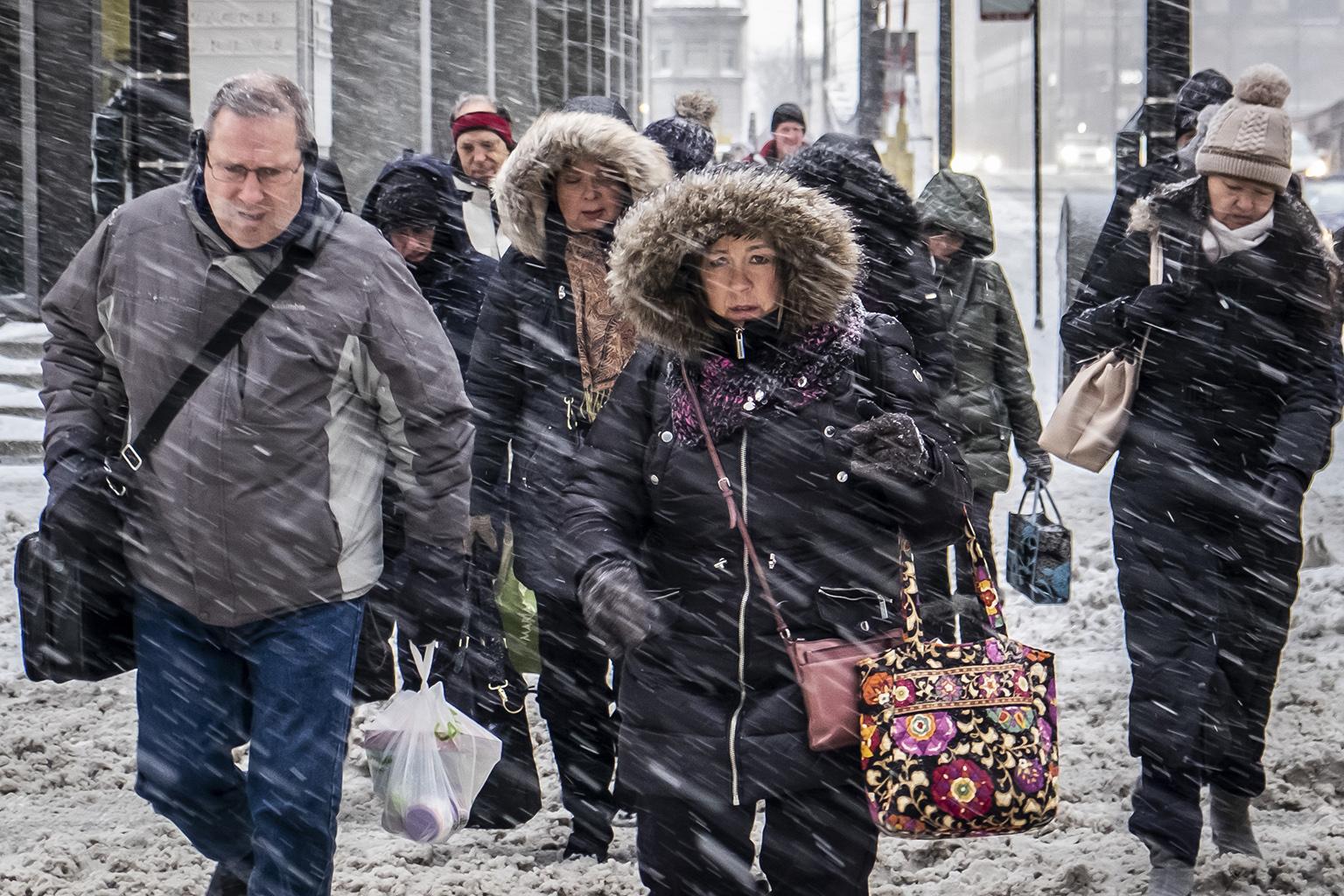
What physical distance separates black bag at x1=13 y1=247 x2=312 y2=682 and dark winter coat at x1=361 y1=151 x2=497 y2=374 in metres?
2.25

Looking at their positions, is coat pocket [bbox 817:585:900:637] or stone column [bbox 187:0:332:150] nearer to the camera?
coat pocket [bbox 817:585:900:637]

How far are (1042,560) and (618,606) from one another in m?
3.60

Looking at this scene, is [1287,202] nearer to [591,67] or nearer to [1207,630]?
[1207,630]

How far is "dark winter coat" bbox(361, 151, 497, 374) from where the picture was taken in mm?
6219

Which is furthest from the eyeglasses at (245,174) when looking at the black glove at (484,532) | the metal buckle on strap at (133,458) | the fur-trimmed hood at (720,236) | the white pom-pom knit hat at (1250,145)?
the white pom-pom knit hat at (1250,145)

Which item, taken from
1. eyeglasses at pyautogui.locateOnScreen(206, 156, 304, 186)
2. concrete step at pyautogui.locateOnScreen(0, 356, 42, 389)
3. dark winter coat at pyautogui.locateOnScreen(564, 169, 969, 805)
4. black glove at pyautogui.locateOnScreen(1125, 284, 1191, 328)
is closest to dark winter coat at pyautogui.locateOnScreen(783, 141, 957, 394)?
black glove at pyautogui.locateOnScreen(1125, 284, 1191, 328)

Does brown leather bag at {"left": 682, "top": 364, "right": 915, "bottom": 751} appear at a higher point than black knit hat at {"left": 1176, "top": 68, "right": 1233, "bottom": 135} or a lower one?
lower

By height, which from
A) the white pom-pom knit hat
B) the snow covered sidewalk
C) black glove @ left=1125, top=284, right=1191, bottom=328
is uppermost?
the white pom-pom knit hat

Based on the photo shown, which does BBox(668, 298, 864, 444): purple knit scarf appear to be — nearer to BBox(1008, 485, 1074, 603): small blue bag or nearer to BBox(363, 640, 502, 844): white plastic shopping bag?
BBox(363, 640, 502, 844): white plastic shopping bag

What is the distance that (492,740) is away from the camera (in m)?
4.64

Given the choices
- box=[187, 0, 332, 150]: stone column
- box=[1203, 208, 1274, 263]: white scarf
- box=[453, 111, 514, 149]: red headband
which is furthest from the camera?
box=[187, 0, 332, 150]: stone column

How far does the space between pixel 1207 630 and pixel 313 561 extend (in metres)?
2.64

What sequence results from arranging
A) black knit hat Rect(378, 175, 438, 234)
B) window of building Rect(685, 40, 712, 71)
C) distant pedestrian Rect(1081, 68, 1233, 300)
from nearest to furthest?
distant pedestrian Rect(1081, 68, 1233, 300) → black knit hat Rect(378, 175, 438, 234) → window of building Rect(685, 40, 712, 71)

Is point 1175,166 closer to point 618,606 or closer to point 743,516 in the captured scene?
point 743,516
